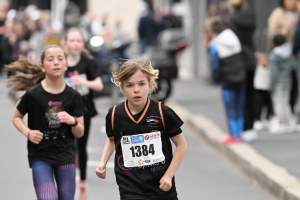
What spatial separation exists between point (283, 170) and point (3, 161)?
4.15 metres

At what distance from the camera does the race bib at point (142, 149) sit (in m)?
6.30

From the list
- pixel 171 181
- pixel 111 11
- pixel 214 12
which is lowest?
pixel 111 11

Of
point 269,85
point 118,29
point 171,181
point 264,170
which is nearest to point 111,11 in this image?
point 118,29

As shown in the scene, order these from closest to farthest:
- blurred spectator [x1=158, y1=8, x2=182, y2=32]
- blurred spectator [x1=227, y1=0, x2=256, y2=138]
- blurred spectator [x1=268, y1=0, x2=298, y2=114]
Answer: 1. blurred spectator [x1=227, y1=0, x2=256, y2=138]
2. blurred spectator [x1=268, y1=0, x2=298, y2=114]
3. blurred spectator [x1=158, y1=8, x2=182, y2=32]

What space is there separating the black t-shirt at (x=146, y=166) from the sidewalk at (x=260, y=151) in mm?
2414

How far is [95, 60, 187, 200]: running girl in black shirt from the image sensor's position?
6.15 meters

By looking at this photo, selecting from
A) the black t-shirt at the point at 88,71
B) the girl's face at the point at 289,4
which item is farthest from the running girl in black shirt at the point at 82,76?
the girl's face at the point at 289,4

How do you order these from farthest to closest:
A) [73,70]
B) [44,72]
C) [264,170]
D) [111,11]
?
[111,11] < [264,170] < [73,70] < [44,72]

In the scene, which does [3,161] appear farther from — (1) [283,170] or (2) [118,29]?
(2) [118,29]

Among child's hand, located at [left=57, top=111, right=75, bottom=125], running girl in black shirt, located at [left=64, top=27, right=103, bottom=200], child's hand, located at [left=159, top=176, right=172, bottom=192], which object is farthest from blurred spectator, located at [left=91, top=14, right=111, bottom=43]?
child's hand, located at [left=159, top=176, right=172, bottom=192]

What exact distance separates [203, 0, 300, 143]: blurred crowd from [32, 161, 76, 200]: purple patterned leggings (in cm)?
558

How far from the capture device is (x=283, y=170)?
10.1 m

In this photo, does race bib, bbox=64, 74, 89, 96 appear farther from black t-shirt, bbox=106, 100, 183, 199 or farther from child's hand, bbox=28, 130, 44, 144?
black t-shirt, bbox=106, 100, 183, 199

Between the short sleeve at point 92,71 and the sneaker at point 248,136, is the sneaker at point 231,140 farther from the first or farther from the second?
the short sleeve at point 92,71
